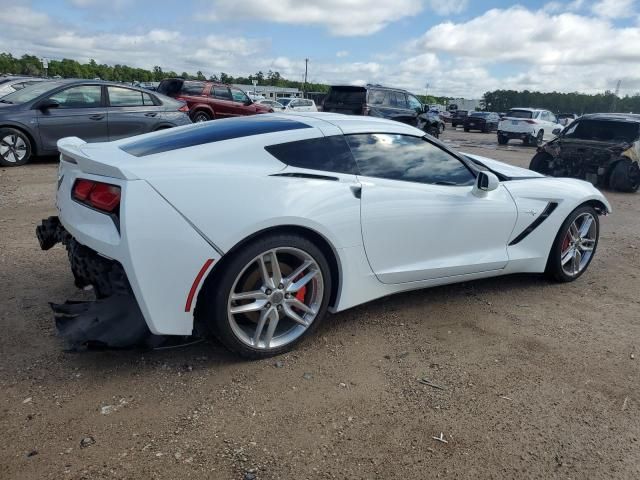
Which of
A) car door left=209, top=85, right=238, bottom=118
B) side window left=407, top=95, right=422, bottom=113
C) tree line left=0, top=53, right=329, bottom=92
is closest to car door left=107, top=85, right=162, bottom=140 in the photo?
car door left=209, top=85, right=238, bottom=118

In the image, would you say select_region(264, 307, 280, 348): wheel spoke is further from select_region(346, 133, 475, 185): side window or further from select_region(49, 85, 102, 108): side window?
select_region(49, 85, 102, 108): side window

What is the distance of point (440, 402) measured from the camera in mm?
2611

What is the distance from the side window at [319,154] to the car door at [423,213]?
0.29 ft

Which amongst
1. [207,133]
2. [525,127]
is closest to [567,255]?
[207,133]

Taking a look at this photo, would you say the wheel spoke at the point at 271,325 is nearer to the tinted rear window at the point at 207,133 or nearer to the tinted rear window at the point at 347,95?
the tinted rear window at the point at 207,133

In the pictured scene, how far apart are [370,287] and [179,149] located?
144 cm

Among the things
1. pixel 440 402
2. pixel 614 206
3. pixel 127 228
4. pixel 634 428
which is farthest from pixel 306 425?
pixel 614 206

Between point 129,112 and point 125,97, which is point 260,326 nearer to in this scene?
point 129,112

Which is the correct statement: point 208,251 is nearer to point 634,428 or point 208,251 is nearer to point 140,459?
point 140,459

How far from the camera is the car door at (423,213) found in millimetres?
3152

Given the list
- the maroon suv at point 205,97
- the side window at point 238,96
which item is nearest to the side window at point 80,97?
the maroon suv at point 205,97

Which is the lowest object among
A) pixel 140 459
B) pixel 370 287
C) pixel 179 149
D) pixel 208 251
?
pixel 140 459

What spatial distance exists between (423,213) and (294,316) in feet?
3.63

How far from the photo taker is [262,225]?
2.64 metres
